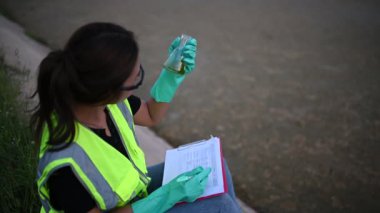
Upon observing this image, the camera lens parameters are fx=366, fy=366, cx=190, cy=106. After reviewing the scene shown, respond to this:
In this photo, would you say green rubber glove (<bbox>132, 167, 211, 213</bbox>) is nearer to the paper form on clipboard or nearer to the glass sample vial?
the paper form on clipboard

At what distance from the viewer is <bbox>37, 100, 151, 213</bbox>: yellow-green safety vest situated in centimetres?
118

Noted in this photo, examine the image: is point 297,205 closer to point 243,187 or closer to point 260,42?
point 243,187

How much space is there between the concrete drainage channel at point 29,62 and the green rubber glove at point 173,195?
892 mm

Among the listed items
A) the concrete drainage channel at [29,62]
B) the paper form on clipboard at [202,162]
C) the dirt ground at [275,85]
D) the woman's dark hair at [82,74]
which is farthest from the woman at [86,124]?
the dirt ground at [275,85]

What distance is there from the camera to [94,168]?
48.2 inches

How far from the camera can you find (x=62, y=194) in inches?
46.6

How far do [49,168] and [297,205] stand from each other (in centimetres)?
166

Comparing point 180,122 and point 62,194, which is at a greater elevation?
point 62,194

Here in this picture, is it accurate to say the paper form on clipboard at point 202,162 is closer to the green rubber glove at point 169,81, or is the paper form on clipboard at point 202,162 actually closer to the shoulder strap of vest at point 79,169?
the green rubber glove at point 169,81

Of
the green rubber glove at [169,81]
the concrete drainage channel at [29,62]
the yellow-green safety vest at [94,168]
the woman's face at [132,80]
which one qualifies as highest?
the woman's face at [132,80]

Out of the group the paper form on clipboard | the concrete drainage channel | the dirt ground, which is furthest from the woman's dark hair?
the dirt ground

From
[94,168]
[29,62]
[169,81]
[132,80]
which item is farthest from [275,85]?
[94,168]

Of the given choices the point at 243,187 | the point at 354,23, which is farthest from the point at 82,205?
the point at 354,23

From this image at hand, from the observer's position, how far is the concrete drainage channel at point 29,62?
2.59 meters
